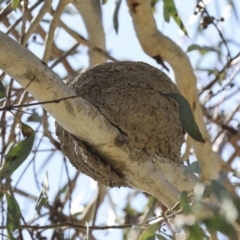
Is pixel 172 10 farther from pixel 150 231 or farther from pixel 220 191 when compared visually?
pixel 220 191

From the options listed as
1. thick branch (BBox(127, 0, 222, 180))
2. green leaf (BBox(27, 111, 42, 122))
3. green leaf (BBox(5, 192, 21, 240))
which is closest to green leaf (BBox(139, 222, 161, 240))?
green leaf (BBox(5, 192, 21, 240))

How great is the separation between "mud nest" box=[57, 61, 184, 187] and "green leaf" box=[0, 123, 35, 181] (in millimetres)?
124

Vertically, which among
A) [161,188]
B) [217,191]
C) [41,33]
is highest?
[41,33]

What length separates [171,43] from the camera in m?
2.87

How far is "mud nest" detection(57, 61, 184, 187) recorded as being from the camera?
2.12m

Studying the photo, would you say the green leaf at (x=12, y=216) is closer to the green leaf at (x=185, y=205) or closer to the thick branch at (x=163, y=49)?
the green leaf at (x=185, y=205)

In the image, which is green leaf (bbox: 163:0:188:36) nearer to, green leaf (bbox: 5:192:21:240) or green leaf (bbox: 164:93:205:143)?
green leaf (bbox: 164:93:205:143)

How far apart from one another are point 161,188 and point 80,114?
0.33 m

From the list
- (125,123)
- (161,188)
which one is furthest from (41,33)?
(161,188)

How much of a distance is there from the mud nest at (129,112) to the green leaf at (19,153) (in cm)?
12

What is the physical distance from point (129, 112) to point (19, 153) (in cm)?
38

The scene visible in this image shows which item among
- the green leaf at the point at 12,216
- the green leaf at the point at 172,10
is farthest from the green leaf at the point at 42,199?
the green leaf at the point at 172,10

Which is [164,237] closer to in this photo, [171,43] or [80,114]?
[80,114]

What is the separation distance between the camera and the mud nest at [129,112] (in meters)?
2.12
